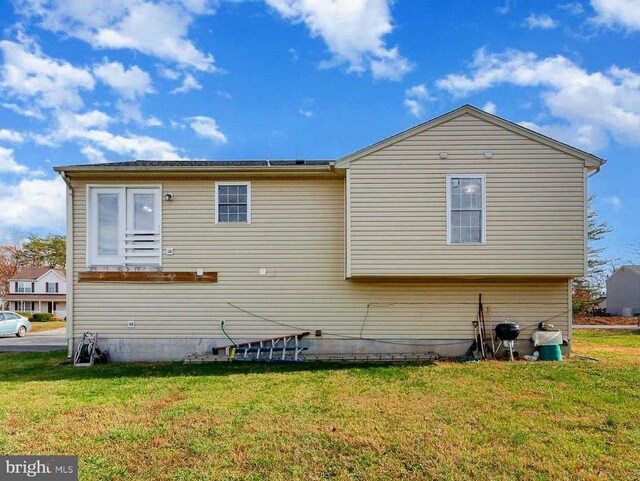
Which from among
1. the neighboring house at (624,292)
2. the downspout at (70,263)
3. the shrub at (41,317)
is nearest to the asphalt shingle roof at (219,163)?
the downspout at (70,263)

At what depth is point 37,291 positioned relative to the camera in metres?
39.0

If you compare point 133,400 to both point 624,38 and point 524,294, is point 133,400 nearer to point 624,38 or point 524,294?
point 524,294

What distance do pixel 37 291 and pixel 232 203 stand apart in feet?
133

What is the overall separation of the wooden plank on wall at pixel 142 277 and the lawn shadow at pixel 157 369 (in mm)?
1892

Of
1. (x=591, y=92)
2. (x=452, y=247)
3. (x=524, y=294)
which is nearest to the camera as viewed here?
(x=452, y=247)

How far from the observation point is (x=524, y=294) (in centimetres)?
894

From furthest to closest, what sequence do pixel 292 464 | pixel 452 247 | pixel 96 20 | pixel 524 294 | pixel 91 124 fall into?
pixel 91 124, pixel 96 20, pixel 524 294, pixel 452 247, pixel 292 464

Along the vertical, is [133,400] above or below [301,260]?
below

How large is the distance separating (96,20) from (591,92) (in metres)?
18.8

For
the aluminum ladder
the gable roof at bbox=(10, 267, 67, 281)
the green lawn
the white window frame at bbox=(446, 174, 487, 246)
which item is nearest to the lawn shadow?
the green lawn

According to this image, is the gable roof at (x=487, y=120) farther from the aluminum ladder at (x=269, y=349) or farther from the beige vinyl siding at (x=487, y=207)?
the aluminum ladder at (x=269, y=349)

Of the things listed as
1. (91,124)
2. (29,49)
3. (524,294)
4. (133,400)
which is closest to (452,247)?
(524,294)

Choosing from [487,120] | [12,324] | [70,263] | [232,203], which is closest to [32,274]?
[12,324]

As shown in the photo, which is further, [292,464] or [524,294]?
[524,294]
